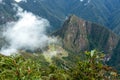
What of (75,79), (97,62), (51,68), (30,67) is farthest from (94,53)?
(51,68)

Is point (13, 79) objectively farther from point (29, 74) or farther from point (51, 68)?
point (51, 68)

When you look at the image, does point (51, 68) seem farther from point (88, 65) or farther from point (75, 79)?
point (88, 65)

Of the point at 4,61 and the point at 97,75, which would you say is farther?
the point at 97,75

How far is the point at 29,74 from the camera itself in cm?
3122

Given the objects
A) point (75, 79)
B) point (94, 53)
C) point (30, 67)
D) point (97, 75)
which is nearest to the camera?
point (30, 67)

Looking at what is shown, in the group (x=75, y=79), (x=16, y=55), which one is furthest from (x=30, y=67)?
(x=75, y=79)

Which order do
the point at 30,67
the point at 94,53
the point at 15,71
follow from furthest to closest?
the point at 94,53, the point at 30,67, the point at 15,71

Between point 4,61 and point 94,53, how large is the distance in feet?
38.1

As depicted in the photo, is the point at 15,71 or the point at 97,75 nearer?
the point at 15,71

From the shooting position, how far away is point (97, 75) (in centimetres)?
4484

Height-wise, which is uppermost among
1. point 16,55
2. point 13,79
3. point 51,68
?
point 51,68

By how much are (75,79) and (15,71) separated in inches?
898

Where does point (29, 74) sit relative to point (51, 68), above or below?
below

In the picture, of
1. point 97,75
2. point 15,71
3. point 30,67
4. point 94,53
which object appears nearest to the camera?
point 15,71
